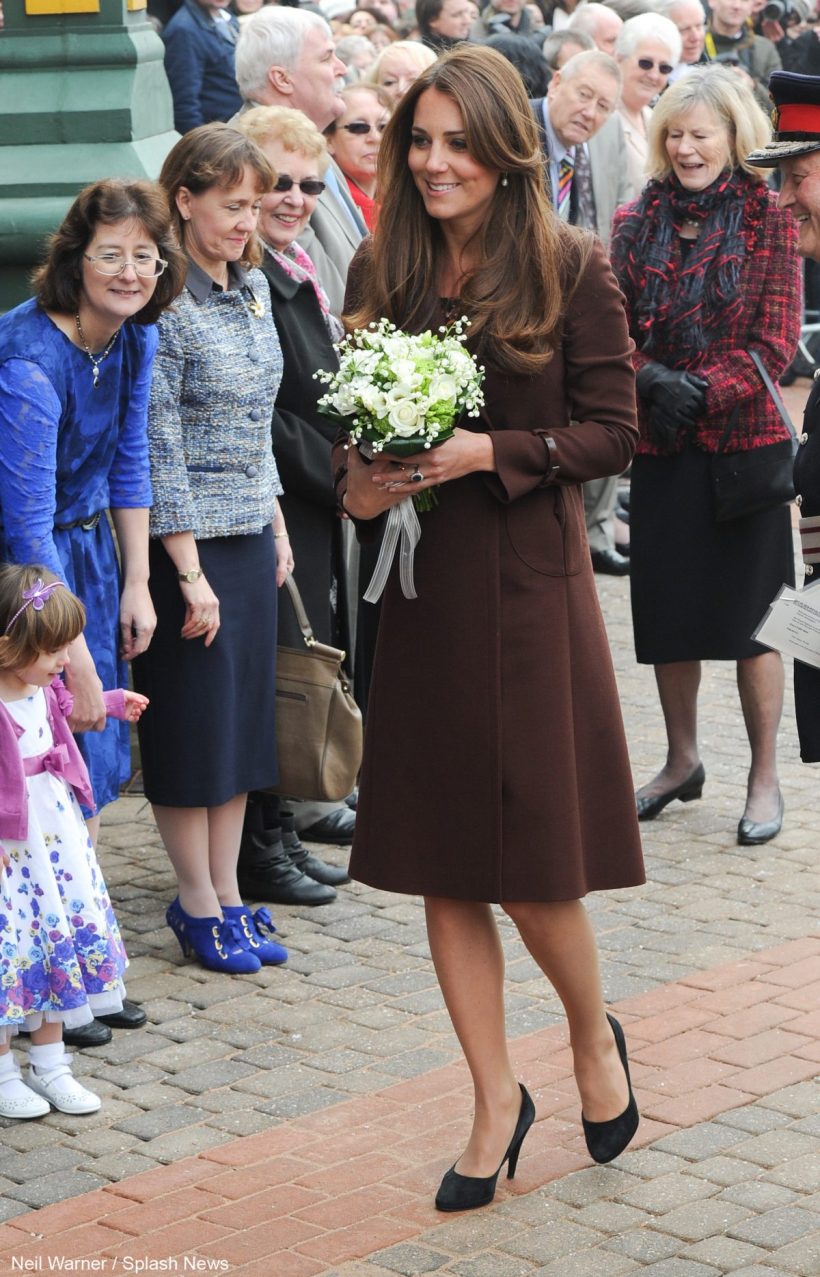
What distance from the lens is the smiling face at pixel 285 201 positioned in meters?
5.57

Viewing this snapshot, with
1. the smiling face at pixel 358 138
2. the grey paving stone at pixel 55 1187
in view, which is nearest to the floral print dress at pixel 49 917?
the grey paving stone at pixel 55 1187

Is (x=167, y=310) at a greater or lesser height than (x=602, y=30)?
lesser

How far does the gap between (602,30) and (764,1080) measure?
8.17m

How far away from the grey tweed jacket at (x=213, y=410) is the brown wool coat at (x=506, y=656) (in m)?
1.31

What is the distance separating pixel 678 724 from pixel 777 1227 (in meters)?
2.89

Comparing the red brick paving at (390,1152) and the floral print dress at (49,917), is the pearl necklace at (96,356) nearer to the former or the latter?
Result: the floral print dress at (49,917)

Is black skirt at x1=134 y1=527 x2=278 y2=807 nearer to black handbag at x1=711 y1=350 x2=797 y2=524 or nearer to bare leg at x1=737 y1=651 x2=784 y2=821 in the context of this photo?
black handbag at x1=711 y1=350 x2=797 y2=524

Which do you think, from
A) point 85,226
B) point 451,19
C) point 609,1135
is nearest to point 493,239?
point 85,226

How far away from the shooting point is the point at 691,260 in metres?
→ 6.06

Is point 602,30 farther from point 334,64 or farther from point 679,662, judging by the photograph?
point 679,662

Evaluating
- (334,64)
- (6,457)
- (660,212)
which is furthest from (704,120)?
(6,457)

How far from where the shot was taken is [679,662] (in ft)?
21.0

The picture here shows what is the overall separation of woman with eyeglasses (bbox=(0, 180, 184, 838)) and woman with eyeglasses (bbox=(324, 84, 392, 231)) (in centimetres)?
262

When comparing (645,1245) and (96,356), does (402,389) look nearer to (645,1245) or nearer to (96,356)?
(96,356)
